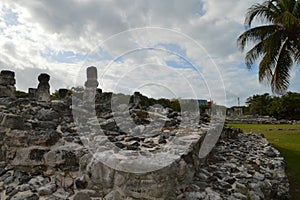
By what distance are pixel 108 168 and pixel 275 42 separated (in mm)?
11351

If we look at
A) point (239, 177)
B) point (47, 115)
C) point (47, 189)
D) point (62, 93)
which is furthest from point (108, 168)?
point (62, 93)

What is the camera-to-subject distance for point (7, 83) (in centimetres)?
814

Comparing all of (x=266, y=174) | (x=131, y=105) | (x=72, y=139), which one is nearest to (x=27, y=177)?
(x=72, y=139)

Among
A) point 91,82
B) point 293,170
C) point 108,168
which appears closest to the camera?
point 108,168

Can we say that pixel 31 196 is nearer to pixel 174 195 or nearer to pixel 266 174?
pixel 174 195

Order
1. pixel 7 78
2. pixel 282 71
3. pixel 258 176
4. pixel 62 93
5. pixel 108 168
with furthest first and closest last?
pixel 282 71 < pixel 62 93 < pixel 7 78 < pixel 258 176 < pixel 108 168

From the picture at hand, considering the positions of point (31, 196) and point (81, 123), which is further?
point (81, 123)

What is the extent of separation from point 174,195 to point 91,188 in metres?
1.21

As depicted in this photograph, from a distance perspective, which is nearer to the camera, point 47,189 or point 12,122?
point 47,189

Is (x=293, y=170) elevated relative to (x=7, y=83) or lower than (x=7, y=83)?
lower

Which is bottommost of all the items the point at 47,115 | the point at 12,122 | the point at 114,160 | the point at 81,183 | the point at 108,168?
the point at 81,183

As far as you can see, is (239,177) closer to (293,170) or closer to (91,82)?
(293,170)

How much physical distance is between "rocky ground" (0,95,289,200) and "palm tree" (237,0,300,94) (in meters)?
7.60

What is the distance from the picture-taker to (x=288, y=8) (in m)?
12.4
